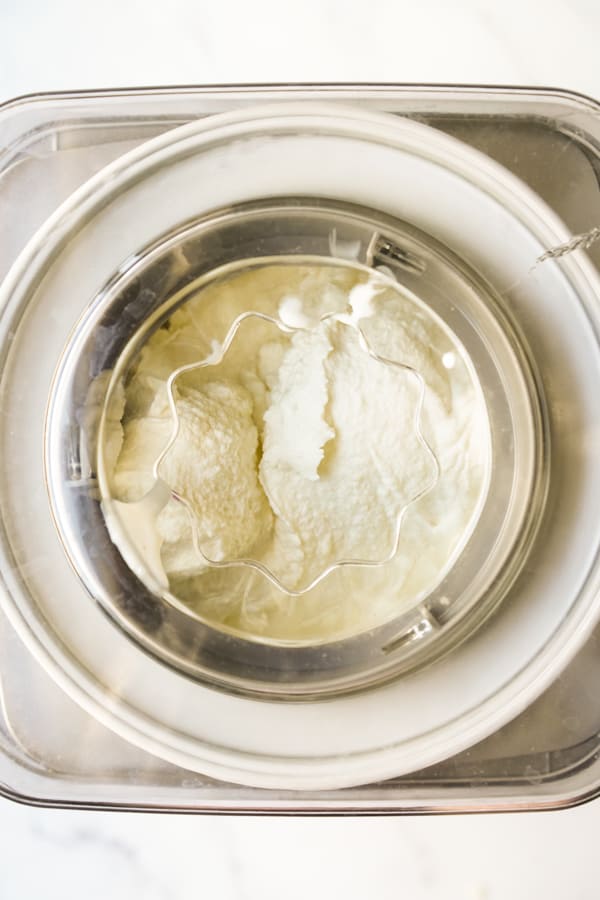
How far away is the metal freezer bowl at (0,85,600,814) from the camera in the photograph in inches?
17.2

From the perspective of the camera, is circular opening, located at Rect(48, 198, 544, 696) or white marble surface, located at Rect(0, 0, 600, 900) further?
white marble surface, located at Rect(0, 0, 600, 900)

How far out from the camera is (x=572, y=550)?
1.42 ft

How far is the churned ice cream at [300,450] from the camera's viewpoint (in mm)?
434

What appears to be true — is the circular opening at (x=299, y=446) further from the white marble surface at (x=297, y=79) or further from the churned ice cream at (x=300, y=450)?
the white marble surface at (x=297, y=79)

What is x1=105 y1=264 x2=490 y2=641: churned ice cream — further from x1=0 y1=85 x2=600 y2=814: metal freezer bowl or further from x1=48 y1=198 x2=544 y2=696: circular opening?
x1=0 y1=85 x2=600 y2=814: metal freezer bowl

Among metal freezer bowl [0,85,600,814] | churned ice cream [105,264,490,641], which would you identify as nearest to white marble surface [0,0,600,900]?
metal freezer bowl [0,85,600,814]

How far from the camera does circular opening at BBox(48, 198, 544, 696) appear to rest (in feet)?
1.40

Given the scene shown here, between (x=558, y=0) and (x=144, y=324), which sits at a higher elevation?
(x=558, y=0)

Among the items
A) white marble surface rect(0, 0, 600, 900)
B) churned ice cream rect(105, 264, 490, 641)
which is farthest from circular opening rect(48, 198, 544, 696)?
white marble surface rect(0, 0, 600, 900)

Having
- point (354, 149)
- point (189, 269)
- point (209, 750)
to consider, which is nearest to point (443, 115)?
point (354, 149)

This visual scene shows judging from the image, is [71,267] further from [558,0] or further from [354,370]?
Answer: [558,0]

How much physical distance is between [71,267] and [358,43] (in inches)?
11.0

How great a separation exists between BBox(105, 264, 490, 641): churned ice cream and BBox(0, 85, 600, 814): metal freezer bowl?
0.11m

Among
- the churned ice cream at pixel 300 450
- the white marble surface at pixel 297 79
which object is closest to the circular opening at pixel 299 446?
the churned ice cream at pixel 300 450
